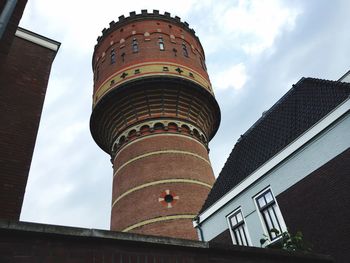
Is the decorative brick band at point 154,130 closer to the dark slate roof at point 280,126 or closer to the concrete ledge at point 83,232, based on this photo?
the dark slate roof at point 280,126

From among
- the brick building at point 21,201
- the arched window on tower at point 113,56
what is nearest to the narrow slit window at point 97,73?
the arched window on tower at point 113,56

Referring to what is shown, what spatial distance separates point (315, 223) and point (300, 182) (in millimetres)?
1061

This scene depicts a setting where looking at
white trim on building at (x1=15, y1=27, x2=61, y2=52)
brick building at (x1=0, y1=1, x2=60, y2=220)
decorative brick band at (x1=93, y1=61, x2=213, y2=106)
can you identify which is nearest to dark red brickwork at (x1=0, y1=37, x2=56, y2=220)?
brick building at (x1=0, y1=1, x2=60, y2=220)

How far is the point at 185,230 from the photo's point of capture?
13.2 metres

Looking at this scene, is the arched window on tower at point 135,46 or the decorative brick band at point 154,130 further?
the arched window on tower at point 135,46

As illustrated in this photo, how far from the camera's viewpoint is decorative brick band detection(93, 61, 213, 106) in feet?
54.4

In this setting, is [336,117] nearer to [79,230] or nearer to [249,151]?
[249,151]

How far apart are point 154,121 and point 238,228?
24.5ft

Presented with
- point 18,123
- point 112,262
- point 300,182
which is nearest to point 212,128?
point 300,182

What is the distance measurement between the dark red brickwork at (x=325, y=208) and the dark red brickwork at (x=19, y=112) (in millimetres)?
6186

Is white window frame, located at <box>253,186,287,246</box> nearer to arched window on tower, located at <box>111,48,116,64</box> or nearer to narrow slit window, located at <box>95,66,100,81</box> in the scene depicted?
arched window on tower, located at <box>111,48,116,64</box>

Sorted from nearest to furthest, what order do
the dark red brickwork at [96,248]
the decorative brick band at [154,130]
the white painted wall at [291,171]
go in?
the dark red brickwork at [96,248] → the white painted wall at [291,171] → the decorative brick band at [154,130]

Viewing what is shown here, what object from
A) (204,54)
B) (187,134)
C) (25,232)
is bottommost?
(25,232)

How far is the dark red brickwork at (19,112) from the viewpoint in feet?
17.4
